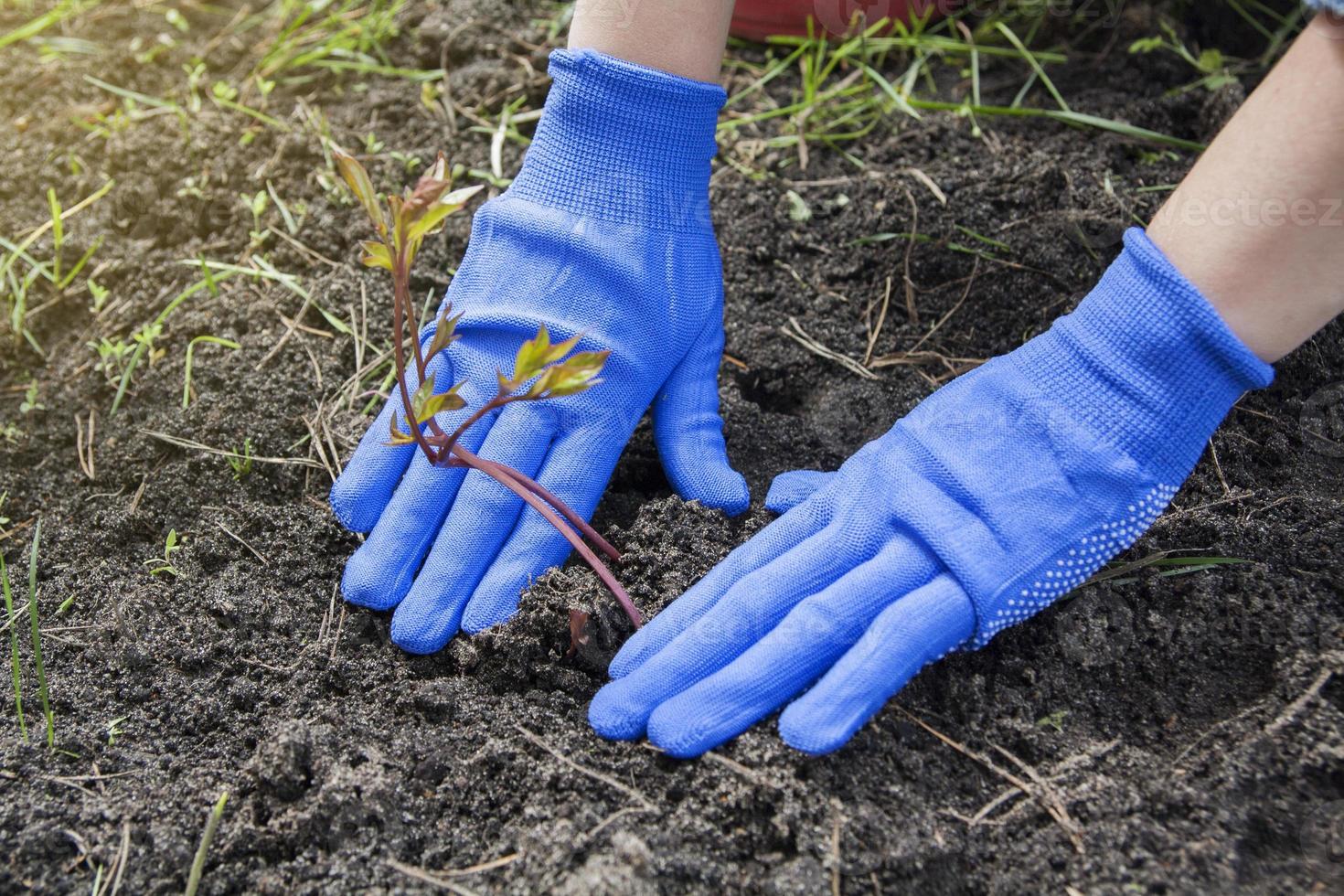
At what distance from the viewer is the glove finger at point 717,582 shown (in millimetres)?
1633

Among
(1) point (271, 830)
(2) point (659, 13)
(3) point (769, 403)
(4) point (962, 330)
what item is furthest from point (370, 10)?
(1) point (271, 830)

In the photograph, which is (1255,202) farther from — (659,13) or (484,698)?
(484,698)

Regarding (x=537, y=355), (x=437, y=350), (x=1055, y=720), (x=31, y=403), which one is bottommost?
(x=31, y=403)

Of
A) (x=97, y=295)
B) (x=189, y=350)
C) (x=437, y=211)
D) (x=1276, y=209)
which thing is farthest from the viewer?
(x=97, y=295)

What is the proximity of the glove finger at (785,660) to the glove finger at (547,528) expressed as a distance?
0.37 m

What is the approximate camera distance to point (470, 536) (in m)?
1.80

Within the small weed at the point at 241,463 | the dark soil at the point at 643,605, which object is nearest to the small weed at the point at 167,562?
the dark soil at the point at 643,605

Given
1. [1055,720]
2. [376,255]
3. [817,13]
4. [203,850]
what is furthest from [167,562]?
[817,13]

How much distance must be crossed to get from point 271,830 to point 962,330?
162 centimetres

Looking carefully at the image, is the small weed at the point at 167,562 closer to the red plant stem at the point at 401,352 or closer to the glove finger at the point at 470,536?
the glove finger at the point at 470,536

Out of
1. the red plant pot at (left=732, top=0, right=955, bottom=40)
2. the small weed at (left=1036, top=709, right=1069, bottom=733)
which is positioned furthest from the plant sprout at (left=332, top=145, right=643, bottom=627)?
the red plant pot at (left=732, top=0, right=955, bottom=40)

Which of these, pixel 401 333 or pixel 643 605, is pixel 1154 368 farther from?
pixel 401 333

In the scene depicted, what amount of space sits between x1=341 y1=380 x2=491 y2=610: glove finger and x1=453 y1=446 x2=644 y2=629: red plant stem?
176mm

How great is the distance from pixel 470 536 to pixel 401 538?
0.12 m
